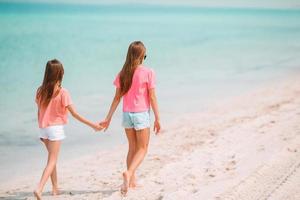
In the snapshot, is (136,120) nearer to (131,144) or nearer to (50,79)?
(131,144)

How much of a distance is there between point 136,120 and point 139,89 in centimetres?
35

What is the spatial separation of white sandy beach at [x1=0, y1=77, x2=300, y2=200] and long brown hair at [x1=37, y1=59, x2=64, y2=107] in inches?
51.5

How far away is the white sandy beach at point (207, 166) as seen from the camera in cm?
540

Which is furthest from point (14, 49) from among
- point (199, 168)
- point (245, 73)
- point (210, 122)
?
point (199, 168)

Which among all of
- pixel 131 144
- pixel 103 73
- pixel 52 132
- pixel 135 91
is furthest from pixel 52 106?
pixel 103 73

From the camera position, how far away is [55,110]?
5164 mm

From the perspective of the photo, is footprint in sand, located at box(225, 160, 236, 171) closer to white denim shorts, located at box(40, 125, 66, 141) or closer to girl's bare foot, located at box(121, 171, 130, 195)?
girl's bare foot, located at box(121, 171, 130, 195)

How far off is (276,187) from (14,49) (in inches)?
822

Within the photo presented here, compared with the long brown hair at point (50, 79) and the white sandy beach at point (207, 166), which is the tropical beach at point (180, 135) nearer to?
the white sandy beach at point (207, 166)

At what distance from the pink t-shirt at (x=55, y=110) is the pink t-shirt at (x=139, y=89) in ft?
2.03

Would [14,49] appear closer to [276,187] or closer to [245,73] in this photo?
[245,73]

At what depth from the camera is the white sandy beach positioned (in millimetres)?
5400

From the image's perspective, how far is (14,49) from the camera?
79.5 feet

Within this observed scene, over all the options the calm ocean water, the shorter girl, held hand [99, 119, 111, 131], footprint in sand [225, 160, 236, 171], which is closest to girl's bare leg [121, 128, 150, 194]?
held hand [99, 119, 111, 131]
